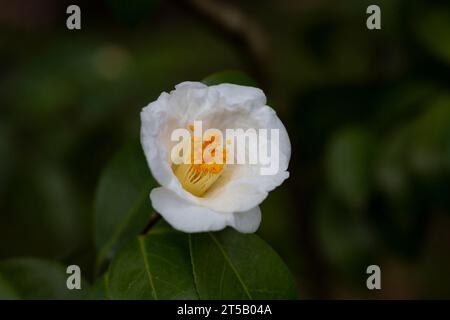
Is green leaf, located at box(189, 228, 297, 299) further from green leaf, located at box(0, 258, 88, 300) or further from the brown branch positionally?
the brown branch

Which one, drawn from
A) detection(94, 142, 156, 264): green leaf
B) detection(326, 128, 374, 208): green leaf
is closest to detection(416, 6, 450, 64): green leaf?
detection(326, 128, 374, 208): green leaf

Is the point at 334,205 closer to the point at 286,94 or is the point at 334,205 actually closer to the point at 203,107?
the point at 286,94

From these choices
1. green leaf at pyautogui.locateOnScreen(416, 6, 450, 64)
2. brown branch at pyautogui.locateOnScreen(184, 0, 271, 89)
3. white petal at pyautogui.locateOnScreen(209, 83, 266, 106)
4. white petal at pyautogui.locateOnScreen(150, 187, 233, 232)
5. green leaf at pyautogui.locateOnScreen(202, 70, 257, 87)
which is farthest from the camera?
green leaf at pyautogui.locateOnScreen(416, 6, 450, 64)

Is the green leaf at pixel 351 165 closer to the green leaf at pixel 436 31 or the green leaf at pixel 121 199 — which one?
the green leaf at pixel 436 31

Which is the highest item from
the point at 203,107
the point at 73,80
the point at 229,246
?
the point at 73,80

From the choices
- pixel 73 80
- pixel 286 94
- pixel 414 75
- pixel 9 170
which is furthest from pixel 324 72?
Answer: pixel 9 170

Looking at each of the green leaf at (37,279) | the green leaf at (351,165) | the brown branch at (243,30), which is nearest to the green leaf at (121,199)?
the green leaf at (37,279)

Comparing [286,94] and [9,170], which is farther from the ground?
[286,94]
